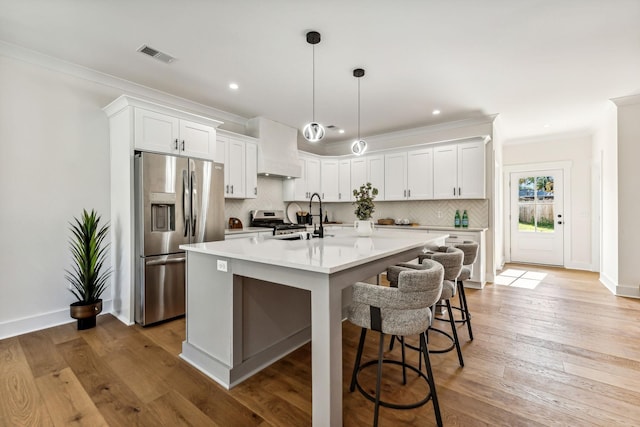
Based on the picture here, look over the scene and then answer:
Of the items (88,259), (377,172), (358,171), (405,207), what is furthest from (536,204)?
(88,259)

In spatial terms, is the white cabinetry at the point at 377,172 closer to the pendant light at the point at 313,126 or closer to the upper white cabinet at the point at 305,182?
the upper white cabinet at the point at 305,182

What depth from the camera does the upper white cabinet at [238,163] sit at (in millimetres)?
4332

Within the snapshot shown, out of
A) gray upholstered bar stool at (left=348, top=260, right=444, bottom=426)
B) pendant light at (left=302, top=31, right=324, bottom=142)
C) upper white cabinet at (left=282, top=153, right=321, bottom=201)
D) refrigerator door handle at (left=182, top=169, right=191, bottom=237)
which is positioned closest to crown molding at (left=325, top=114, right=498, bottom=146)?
upper white cabinet at (left=282, top=153, right=321, bottom=201)

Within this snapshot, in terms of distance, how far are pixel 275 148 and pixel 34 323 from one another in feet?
12.3

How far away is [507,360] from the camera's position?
239 cm

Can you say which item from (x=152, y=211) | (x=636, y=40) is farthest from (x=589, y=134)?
(x=152, y=211)

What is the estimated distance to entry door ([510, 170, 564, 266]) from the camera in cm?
623

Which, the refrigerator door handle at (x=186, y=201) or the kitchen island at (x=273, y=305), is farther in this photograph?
the refrigerator door handle at (x=186, y=201)

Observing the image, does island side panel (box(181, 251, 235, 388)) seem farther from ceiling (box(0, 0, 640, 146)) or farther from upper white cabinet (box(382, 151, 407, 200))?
upper white cabinet (box(382, 151, 407, 200))

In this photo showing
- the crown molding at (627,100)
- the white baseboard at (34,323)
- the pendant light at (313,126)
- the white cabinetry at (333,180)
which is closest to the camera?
the pendant light at (313,126)

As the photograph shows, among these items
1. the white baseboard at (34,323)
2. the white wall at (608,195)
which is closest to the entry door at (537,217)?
the white wall at (608,195)

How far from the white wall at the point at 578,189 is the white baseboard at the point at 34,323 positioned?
8.43 m

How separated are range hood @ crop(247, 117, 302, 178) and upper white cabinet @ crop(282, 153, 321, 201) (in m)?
0.23

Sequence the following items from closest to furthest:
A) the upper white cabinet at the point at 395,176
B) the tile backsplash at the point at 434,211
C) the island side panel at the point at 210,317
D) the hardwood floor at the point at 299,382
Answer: the hardwood floor at the point at 299,382, the island side panel at the point at 210,317, the tile backsplash at the point at 434,211, the upper white cabinet at the point at 395,176
